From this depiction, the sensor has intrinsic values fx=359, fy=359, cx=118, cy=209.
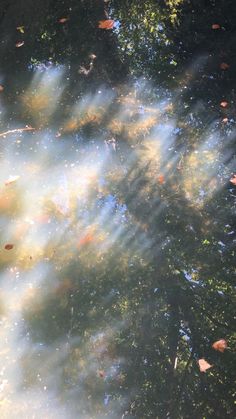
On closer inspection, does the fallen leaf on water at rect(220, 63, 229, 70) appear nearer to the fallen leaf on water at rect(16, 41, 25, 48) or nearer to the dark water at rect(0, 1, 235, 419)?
the dark water at rect(0, 1, 235, 419)

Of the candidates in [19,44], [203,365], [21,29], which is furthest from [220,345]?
A: [21,29]

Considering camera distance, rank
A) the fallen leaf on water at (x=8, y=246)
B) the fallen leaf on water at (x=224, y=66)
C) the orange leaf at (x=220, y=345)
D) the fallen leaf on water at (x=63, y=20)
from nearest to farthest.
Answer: the orange leaf at (x=220, y=345), the fallen leaf on water at (x=8, y=246), the fallen leaf on water at (x=224, y=66), the fallen leaf on water at (x=63, y=20)

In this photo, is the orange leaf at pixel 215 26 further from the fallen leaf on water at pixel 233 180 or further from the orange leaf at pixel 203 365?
the orange leaf at pixel 203 365

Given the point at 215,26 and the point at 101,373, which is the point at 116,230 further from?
the point at 215,26

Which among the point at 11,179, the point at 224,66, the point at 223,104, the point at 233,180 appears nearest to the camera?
the point at 233,180

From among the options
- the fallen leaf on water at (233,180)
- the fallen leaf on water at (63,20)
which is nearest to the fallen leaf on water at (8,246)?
the fallen leaf on water at (233,180)

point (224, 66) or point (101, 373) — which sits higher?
point (224, 66)

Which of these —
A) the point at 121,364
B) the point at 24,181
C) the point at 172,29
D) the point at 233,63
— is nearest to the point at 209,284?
the point at 121,364
